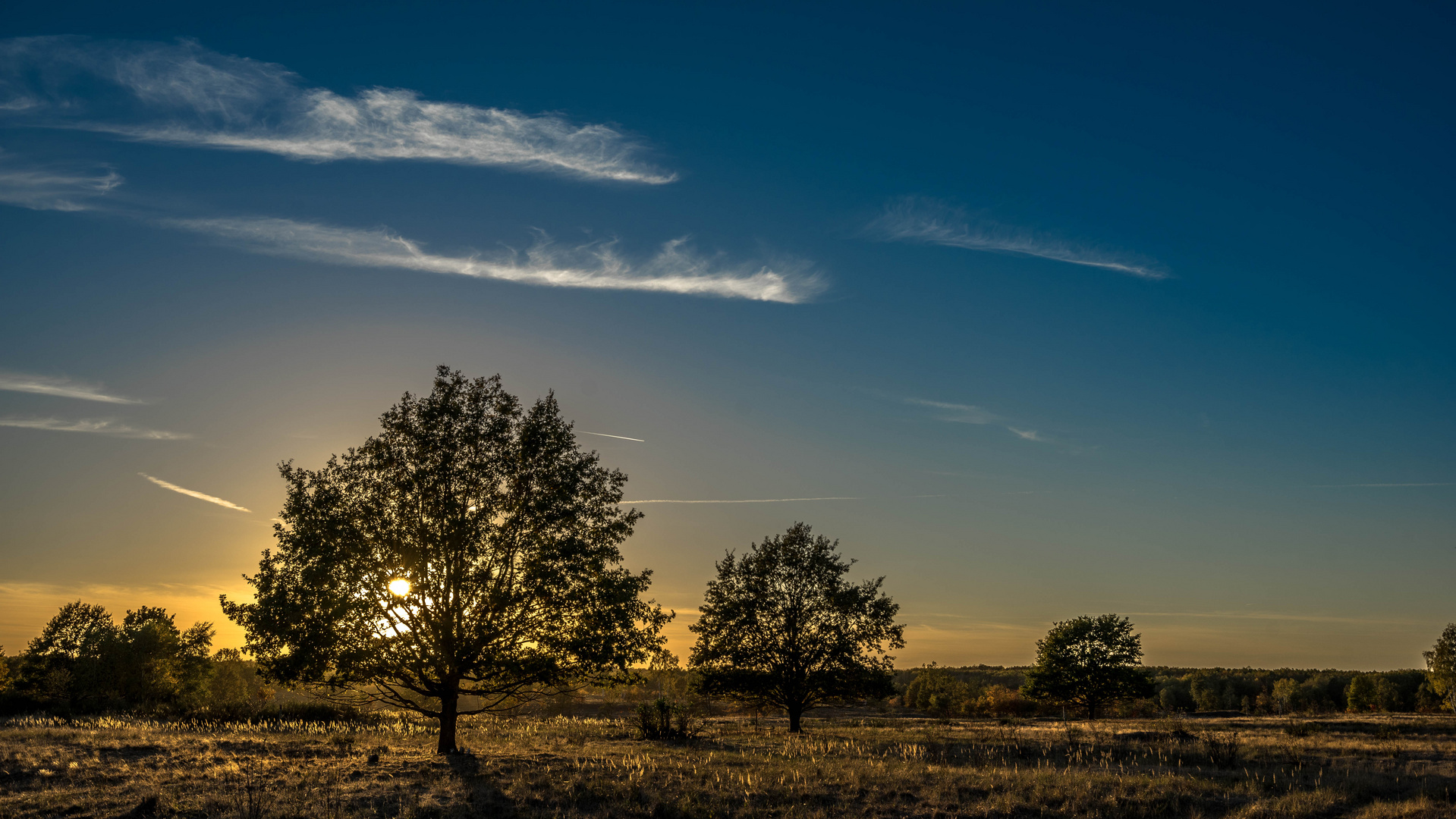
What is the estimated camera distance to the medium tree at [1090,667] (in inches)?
2897

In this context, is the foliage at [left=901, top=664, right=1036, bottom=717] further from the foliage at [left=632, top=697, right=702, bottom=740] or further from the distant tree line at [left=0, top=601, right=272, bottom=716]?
the distant tree line at [left=0, top=601, right=272, bottom=716]

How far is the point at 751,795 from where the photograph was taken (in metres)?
17.5

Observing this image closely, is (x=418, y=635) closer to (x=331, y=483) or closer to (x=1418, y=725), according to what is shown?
(x=331, y=483)

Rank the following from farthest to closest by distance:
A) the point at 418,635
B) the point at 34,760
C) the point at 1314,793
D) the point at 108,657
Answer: the point at 108,657 < the point at 418,635 < the point at 34,760 < the point at 1314,793

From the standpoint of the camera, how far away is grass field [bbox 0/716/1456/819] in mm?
16234

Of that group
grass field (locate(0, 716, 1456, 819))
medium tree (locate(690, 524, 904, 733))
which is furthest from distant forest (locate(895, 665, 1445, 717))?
grass field (locate(0, 716, 1456, 819))

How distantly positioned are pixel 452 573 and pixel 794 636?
80.4 feet

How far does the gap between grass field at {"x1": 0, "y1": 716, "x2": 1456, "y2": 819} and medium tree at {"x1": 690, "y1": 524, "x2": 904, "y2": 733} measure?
34.9 ft

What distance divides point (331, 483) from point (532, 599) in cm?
745

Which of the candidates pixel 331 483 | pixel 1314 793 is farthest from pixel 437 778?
pixel 1314 793

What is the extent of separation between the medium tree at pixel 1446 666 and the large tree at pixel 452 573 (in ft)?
352

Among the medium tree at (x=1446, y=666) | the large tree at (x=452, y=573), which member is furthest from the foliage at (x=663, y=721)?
the medium tree at (x=1446, y=666)

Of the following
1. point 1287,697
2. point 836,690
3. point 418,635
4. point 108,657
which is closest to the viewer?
point 418,635

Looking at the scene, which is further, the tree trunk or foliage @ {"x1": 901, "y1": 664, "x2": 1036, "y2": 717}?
foliage @ {"x1": 901, "y1": 664, "x2": 1036, "y2": 717}
